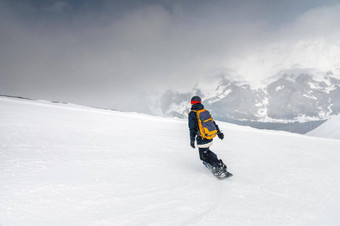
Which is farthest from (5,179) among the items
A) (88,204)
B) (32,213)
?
(88,204)

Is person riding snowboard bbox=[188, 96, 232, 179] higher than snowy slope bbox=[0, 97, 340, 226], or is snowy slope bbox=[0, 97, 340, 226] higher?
person riding snowboard bbox=[188, 96, 232, 179]

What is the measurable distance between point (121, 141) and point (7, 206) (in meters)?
5.52

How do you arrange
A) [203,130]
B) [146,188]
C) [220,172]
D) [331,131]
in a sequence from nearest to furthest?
1. [146,188]
2. [220,172]
3. [203,130]
4. [331,131]

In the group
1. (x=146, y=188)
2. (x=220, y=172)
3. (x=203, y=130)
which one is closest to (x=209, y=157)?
(x=220, y=172)

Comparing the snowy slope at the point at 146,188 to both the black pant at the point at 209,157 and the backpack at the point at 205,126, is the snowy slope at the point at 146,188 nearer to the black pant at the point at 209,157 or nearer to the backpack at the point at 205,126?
the black pant at the point at 209,157

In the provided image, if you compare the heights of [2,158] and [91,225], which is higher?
[2,158]

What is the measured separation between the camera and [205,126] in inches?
230

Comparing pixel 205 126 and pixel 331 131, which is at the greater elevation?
pixel 205 126

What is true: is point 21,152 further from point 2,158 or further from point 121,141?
point 121,141

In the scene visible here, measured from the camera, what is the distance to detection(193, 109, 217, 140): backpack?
582 centimetres

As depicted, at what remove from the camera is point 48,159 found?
5551 mm

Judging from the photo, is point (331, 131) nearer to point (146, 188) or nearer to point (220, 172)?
point (220, 172)

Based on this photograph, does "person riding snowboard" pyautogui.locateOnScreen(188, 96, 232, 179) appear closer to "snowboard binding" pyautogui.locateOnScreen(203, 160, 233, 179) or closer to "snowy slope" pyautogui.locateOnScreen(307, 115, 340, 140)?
"snowboard binding" pyautogui.locateOnScreen(203, 160, 233, 179)

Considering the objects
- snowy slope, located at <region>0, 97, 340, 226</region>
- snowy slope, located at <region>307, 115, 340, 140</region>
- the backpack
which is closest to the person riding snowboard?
the backpack
